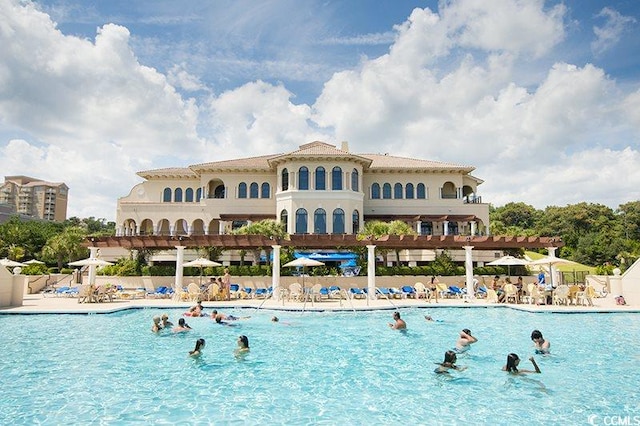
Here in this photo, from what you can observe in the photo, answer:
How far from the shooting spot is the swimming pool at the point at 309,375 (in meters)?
7.71

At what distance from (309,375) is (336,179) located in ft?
85.4

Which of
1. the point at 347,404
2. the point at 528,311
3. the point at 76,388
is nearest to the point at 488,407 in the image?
the point at 347,404

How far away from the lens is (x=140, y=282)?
2703cm

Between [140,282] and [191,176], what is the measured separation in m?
15.7

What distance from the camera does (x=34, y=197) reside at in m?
158

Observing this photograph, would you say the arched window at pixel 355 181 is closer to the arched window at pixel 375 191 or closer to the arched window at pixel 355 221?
the arched window at pixel 355 221

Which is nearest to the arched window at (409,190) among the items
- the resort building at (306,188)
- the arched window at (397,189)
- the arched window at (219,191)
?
the resort building at (306,188)

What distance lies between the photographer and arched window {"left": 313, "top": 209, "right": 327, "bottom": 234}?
34562 millimetres

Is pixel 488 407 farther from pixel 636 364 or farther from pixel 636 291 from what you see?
pixel 636 291

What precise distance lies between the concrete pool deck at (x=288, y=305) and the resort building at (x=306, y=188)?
14312mm

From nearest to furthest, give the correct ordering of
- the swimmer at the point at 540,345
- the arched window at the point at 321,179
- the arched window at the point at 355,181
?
the swimmer at the point at 540,345 → the arched window at the point at 321,179 → the arched window at the point at 355,181

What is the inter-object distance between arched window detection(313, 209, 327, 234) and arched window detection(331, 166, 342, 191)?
2.23 meters

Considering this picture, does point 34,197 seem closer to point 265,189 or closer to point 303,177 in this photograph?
point 265,189

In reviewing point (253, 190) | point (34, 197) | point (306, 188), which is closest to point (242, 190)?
point (253, 190)
